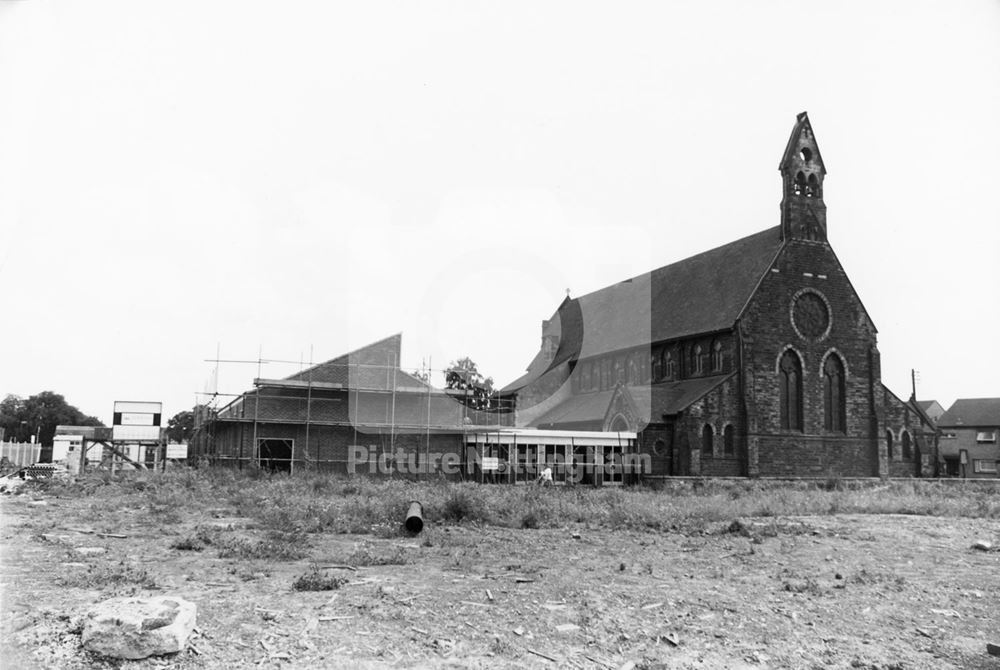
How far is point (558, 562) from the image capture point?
1358cm

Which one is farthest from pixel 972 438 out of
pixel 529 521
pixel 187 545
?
pixel 187 545

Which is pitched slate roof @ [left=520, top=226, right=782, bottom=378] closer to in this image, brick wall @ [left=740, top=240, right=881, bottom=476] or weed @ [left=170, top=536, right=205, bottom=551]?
brick wall @ [left=740, top=240, right=881, bottom=476]

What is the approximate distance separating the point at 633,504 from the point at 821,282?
24.2 meters

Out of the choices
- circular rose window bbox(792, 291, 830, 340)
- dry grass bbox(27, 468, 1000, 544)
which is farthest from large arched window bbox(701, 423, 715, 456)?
circular rose window bbox(792, 291, 830, 340)

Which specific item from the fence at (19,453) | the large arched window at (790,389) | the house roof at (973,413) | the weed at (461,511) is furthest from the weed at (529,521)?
the fence at (19,453)

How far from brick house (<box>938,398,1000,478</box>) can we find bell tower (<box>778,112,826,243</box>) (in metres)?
33.6

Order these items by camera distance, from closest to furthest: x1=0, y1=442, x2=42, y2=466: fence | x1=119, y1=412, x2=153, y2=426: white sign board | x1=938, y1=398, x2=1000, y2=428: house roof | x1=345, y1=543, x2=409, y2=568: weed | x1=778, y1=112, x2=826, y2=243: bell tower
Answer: x1=345, y1=543, x2=409, y2=568: weed, x1=778, y1=112, x2=826, y2=243: bell tower, x1=119, y1=412, x2=153, y2=426: white sign board, x1=938, y1=398, x2=1000, y2=428: house roof, x1=0, y1=442, x2=42, y2=466: fence

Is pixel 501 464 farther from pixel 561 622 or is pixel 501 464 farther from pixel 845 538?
pixel 561 622

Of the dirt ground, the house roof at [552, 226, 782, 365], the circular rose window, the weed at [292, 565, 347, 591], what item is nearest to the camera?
the dirt ground

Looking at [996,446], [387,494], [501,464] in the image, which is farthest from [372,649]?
[996,446]

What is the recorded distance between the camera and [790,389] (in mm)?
41812

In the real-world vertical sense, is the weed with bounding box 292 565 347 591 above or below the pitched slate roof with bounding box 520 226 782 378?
below

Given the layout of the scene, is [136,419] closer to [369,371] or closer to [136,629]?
[369,371]

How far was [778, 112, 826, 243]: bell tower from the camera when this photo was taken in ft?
142
